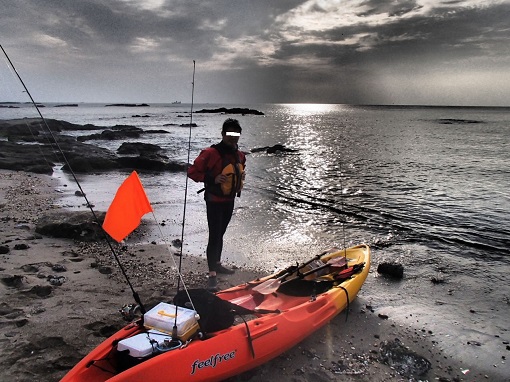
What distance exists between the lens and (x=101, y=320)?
4.47m

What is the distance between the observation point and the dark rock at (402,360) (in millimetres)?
4204

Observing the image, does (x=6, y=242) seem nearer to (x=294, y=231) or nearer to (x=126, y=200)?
(x=126, y=200)

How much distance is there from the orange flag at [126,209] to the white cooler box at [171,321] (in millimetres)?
859

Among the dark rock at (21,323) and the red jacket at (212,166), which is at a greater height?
the red jacket at (212,166)

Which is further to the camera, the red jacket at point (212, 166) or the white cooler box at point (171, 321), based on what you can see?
the red jacket at point (212, 166)

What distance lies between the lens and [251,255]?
7465 mm

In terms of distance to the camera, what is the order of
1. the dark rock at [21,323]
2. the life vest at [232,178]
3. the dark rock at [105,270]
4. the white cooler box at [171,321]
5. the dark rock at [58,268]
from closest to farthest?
the white cooler box at [171,321] < the dark rock at [21,323] < the life vest at [232,178] < the dark rock at [58,268] < the dark rock at [105,270]

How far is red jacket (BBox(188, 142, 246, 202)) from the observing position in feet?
17.5

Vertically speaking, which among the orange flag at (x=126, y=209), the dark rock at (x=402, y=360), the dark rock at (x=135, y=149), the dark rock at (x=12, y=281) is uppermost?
the orange flag at (x=126, y=209)

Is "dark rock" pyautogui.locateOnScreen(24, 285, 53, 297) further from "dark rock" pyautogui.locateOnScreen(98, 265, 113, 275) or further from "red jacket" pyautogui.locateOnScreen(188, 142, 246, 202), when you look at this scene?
Result: "red jacket" pyautogui.locateOnScreen(188, 142, 246, 202)

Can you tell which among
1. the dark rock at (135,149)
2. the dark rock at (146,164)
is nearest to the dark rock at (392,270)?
the dark rock at (146,164)

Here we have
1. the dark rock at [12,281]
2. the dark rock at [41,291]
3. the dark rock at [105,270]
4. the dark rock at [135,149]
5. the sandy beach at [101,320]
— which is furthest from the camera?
the dark rock at [135,149]

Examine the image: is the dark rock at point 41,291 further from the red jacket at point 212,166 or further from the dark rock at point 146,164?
the dark rock at point 146,164

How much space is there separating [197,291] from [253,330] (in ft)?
2.51
